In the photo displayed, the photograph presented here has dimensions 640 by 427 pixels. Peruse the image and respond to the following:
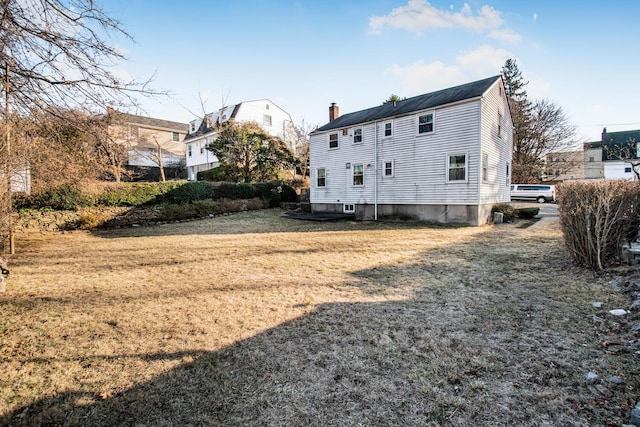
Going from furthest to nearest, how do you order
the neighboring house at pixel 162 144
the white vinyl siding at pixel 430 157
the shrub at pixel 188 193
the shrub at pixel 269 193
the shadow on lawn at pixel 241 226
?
the neighboring house at pixel 162 144 < the shrub at pixel 269 193 < the shrub at pixel 188 193 < the white vinyl siding at pixel 430 157 < the shadow on lawn at pixel 241 226

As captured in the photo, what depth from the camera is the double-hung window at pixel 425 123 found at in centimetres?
1428

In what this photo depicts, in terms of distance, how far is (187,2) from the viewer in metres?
7.23

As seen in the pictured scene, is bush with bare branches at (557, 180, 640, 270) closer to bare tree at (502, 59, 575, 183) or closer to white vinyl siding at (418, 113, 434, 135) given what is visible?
white vinyl siding at (418, 113, 434, 135)

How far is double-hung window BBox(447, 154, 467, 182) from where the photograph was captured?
13347mm

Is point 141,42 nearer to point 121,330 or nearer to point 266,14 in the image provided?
point 121,330

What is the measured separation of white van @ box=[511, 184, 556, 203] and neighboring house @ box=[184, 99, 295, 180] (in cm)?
2171

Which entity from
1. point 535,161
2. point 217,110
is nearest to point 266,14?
point 217,110

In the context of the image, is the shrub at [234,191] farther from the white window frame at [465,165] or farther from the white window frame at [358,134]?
the white window frame at [465,165]

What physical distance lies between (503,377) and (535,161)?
112 ft

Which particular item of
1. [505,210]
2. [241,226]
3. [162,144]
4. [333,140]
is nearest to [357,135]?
[333,140]

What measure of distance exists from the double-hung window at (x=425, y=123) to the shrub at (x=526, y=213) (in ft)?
21.2

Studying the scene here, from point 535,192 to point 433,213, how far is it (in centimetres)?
1667

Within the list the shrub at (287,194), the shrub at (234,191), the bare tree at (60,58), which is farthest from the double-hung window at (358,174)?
the bare tree at (60,58)

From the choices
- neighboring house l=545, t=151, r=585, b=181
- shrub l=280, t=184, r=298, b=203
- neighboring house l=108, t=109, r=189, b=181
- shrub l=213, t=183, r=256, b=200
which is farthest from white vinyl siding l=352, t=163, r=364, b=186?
neighboring house l=545, t=151, r=585, b=181
